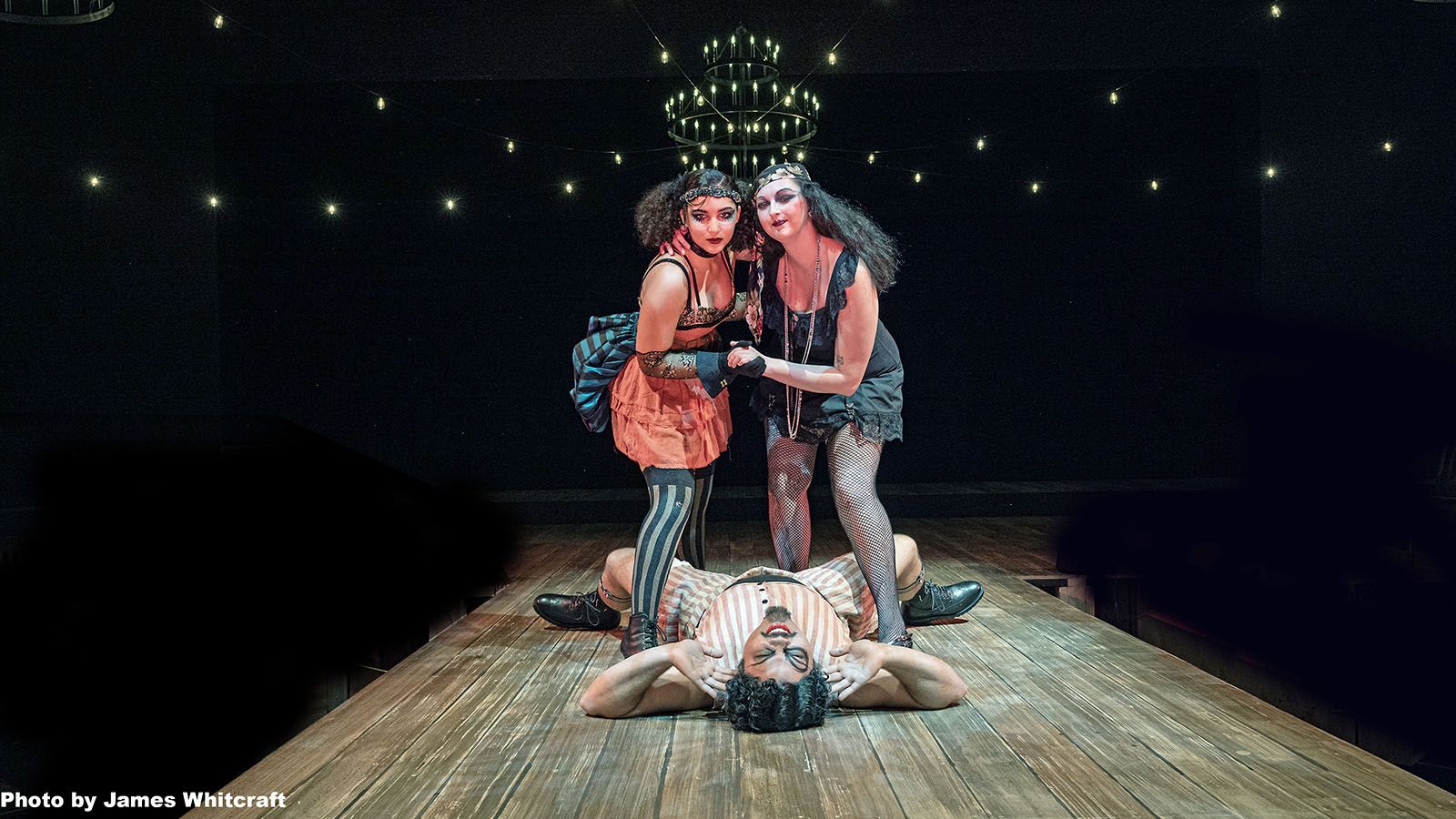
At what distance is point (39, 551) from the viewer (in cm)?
510

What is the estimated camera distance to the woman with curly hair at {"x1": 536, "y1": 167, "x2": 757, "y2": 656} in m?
2.81

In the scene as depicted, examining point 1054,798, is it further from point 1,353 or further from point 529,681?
point 1,353

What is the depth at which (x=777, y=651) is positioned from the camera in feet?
7.28

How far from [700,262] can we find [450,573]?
2.88m

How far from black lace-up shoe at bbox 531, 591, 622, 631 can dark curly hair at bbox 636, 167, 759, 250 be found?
4.20 ft

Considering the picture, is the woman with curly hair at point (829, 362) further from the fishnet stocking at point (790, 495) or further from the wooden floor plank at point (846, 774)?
the wooden floor plank at point (846, 774)

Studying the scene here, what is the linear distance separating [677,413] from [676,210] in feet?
1.95

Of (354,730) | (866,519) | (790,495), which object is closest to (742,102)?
(790,495)

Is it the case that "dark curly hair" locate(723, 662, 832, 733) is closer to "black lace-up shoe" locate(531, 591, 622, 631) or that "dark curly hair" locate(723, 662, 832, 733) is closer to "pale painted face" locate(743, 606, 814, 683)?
"pale painted face" locate(743, 606, 814, 683)

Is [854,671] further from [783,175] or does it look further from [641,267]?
[641,267]

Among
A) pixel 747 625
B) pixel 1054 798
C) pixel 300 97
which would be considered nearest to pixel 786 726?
pixel 747 625

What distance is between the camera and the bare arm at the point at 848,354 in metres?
2.74

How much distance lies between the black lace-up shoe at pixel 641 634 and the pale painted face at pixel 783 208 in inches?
45.5

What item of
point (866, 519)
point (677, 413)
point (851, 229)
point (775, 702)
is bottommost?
point (775, 702)
